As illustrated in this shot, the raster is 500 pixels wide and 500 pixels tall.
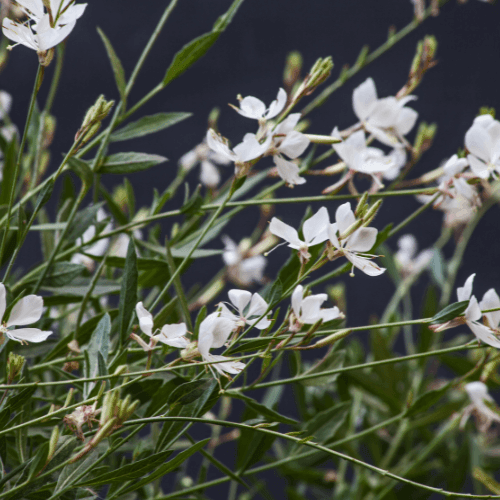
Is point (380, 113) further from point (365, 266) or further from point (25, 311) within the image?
point (25, 311)

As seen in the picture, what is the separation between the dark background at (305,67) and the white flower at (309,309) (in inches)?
25.5

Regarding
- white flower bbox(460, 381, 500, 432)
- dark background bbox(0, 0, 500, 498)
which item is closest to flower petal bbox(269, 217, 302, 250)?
white flower bbox(460, 381, 500, 432)

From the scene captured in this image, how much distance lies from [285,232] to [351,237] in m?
0.03

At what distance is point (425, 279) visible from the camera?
915 mm

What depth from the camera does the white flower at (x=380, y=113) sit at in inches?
13.6

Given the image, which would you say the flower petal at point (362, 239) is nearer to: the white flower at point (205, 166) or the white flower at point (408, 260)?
the white flower at point (205, 166)

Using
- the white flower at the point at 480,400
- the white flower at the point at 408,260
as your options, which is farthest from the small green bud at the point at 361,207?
the white flower at the point at 408,260

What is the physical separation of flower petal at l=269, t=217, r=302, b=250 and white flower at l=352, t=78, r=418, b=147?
13 cm

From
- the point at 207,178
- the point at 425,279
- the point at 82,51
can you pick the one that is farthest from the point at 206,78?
the point at 425,279

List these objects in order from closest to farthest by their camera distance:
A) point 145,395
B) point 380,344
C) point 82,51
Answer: point 145,395, point 380,344, point 82,51

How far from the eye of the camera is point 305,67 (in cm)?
89

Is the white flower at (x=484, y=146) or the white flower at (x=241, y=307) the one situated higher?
the white flower at (x=484, y=146)

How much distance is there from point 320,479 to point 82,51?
736 mm

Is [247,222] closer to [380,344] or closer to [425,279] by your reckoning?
[425,279]
